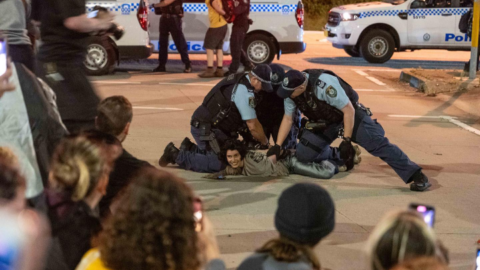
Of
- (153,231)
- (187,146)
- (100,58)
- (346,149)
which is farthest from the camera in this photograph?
(100,58)

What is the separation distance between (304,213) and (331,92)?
132 inches

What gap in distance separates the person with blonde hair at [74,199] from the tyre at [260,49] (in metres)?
10.5

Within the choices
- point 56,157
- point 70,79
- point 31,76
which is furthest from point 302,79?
point 56,157

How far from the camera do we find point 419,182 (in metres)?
5.84

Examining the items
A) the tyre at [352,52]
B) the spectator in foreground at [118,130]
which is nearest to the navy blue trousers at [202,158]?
the spectator in foreground at [118,130]

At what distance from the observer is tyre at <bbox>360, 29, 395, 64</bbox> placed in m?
14.8

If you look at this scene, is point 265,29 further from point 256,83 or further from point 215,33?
point 256,83

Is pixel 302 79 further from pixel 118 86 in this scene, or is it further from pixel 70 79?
pixel 118 86

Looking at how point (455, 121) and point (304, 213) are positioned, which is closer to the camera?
point (304, 213)

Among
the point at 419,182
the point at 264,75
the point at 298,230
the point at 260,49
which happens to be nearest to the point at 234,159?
the point at 264,75

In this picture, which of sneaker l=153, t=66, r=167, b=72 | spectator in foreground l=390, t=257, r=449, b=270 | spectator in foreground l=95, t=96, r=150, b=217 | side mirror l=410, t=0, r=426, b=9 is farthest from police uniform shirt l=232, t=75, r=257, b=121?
side mirror l=410, t=0, r=426, b=9

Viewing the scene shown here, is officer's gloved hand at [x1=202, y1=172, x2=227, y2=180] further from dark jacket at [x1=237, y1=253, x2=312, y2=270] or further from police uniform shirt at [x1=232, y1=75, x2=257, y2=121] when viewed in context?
dark jacket at [x1=237, y1=253, x2=312, y2=270]

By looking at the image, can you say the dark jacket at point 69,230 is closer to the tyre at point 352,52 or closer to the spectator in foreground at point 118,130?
the spectator in foreground at point 118,130

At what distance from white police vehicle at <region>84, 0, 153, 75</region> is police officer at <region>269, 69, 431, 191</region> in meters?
6.39
